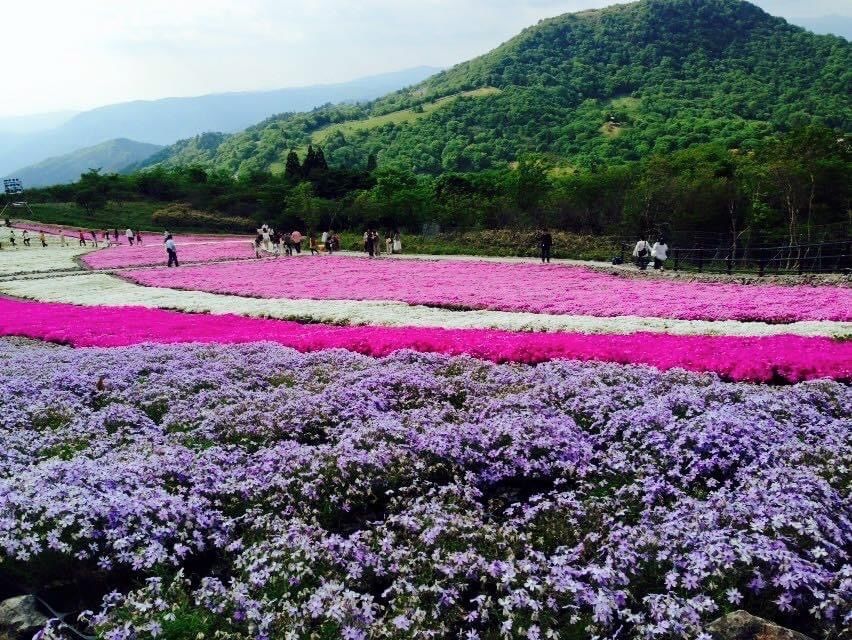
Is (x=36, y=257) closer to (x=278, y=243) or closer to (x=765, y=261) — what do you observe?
(x=278, y=243)

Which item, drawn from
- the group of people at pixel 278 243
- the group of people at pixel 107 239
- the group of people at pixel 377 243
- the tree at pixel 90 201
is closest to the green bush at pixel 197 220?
the tree at pixel 90 201

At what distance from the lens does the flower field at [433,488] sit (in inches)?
184

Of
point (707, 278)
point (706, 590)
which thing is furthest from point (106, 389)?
point (707, 278)

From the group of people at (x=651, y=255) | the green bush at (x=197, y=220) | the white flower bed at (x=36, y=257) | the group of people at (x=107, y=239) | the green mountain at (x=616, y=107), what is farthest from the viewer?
the green mountain at (x=616, y=107)

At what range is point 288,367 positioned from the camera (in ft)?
39.2

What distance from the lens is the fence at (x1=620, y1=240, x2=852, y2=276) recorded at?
28.1 metres

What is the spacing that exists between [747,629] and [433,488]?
3.18 m

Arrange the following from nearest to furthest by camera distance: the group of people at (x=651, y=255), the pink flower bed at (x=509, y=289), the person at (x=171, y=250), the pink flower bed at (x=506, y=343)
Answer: the pink flower bed at (x=506, y=343), the pink flower bed at (x=509, y=289), the group of people at (x=651, y=255), the person at (x=171, y=250)

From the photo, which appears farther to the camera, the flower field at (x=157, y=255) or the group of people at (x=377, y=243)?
the flower field at (x=157, y=255)

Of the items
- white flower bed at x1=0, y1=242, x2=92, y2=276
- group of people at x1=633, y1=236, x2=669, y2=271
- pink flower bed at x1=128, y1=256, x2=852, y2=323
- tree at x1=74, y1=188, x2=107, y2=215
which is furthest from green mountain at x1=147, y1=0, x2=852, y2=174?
pink flower bed at x1=128, y1=256, x2=852, y2=323

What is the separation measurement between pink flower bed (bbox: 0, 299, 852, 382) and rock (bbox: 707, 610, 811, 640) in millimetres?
7392

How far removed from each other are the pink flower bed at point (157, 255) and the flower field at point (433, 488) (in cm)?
3530

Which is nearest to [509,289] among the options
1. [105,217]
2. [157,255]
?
[157,255]

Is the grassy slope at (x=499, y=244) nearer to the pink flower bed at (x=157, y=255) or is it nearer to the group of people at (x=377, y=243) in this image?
the group of people at (x=377, y=243)
